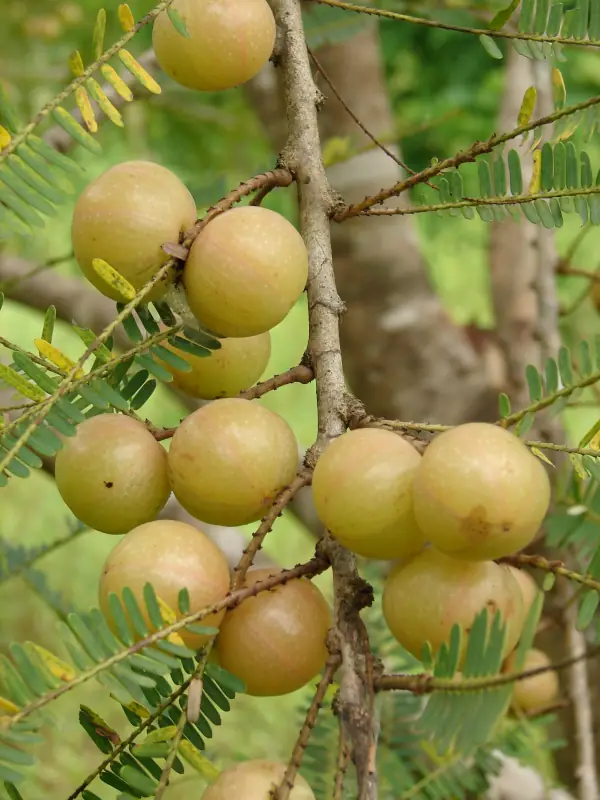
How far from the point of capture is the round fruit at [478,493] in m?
0.30

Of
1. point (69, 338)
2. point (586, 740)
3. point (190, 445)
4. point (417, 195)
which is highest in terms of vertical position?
point (417, 195)

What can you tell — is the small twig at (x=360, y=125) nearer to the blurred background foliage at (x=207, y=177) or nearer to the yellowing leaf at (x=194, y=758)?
the yellowing leaf at (x=194, y=758)

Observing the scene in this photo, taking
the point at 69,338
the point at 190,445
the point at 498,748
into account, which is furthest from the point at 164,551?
the point at 69,338

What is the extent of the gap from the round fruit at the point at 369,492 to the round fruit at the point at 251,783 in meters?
0.09

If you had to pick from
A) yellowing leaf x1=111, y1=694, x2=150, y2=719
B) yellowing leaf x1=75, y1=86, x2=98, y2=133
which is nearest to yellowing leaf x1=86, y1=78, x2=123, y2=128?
yellowing leaf x1=75, y1=86, x2=98, y2=133

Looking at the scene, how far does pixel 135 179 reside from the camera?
0.36 metres

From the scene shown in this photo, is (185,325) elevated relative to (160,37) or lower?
lower

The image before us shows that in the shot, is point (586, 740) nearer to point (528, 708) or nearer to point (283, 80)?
point (528, 708)

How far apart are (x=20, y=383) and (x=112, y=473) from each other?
55 millimetres

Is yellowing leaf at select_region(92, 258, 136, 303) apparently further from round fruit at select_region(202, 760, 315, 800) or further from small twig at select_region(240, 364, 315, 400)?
round fruit at select_region(202, 760, 315, 800)

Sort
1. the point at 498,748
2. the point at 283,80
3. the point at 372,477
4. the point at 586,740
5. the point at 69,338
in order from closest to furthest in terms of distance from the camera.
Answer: the point at 372,477, the point at 283,80, the point at 498,748, the point at 586,740, the point at 69,338

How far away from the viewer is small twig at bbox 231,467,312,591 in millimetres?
338

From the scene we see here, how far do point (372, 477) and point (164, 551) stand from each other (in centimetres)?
8

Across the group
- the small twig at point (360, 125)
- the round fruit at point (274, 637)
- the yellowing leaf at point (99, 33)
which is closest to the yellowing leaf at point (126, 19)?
the yellowing leaf at point (99, 33)
